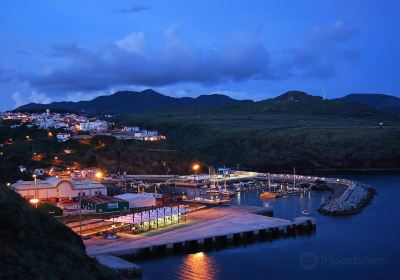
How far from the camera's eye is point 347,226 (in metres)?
39.8

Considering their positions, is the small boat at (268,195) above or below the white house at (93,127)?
below

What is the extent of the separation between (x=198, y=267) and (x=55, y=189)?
70.5 ft

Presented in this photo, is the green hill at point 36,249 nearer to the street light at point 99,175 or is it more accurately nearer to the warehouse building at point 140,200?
the warehouse building at point 140,200

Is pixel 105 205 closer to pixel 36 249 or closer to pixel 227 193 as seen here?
pixel 227 193

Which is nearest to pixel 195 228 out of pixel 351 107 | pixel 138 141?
pixel 138 141

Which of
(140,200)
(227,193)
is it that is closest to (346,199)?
(227,193)

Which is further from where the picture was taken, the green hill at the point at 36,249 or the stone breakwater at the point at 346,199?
the stone breakwater at the point at 346,199

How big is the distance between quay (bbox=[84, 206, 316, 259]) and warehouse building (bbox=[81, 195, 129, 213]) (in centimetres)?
541

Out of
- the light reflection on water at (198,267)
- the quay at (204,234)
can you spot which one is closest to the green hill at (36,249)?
the light reflection on water at (198,267)

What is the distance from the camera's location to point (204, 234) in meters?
34.7

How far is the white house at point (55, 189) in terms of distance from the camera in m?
46.0

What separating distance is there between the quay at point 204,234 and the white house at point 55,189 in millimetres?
11400

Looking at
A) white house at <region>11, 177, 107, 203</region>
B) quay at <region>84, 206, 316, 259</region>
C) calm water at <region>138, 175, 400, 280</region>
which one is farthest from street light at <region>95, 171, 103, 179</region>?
calm water at <region>138, 175, 400, 280</region>

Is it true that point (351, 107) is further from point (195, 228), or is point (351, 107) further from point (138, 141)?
point (195, 228)
